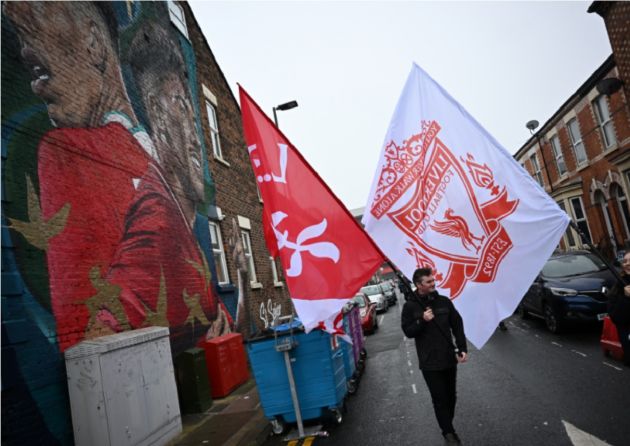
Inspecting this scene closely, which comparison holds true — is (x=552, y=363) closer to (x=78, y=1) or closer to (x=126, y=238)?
(x=126, y=238)

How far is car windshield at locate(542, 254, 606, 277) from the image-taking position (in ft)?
36.9

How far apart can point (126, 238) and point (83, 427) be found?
10.3 feet

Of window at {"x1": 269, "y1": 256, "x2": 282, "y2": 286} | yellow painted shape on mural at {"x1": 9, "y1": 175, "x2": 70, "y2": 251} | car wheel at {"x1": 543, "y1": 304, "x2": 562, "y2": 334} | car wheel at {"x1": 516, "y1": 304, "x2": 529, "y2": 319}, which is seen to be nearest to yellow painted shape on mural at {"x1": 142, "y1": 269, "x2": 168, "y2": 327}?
yellow painted shape on mural at {"x1": 9, "y1": 175, "x2": 70, "y2": 251}

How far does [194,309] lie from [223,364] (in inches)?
53.6

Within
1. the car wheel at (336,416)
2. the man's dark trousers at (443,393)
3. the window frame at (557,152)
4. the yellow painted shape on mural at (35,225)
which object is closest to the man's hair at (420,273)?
the man's dark trousers at (443,393)

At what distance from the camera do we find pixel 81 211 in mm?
6988

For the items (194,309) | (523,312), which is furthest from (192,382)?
(523,312)

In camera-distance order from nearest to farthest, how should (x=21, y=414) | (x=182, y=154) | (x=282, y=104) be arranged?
(x=21, y=414) < (x=182, y=154) < (x=282, y=104)

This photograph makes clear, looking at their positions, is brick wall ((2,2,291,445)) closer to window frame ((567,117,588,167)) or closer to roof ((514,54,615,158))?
roof ((514,54,615,158))

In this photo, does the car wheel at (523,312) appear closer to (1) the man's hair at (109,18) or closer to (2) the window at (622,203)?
(2) the window at (622,203)

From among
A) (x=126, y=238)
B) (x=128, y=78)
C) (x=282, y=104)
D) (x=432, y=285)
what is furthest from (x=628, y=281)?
(x=282, y=104)

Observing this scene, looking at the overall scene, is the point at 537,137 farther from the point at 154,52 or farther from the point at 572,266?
the point at 154,52

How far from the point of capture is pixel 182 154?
11.1 m

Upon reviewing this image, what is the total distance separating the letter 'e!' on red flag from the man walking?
0.62 metres
